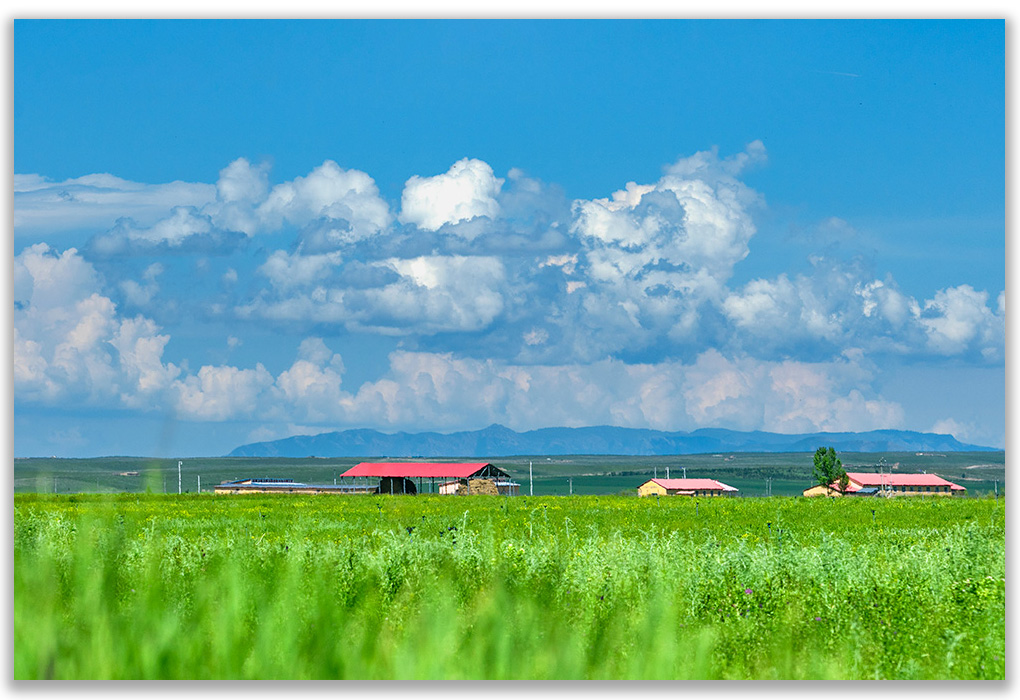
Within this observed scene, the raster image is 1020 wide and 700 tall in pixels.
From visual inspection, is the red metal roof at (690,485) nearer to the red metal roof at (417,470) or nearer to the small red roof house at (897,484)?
the small red roof house at (897,484)

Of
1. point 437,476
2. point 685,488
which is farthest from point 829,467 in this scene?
point 437,476

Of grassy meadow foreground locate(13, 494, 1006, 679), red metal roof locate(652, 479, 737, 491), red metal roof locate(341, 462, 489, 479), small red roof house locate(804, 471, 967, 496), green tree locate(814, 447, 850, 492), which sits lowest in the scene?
small red roof house locate(804, 471, 967, 496)

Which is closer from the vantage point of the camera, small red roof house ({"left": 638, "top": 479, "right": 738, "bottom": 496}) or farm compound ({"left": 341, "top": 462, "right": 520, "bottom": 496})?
farm compound ({"left": 341, "top": 462, "right": 520, "bottom": 496})

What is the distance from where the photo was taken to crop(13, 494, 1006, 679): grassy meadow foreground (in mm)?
7820

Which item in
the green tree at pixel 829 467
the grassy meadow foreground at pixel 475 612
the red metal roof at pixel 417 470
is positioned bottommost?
the green tree at pixel 829 467

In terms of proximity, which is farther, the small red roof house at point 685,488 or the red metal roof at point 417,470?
the small red roof house at point 685,488

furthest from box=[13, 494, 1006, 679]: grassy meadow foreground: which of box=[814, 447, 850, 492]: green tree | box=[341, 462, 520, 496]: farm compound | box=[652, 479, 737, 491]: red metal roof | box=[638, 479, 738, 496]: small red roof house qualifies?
box=[652, 479, 737, 491]: red metal roof

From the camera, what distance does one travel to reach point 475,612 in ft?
28.9

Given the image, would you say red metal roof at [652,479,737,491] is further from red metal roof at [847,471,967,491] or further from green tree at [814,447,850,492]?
red metal roof at [847,471,967,491]

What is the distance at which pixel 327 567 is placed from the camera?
10.6 metres

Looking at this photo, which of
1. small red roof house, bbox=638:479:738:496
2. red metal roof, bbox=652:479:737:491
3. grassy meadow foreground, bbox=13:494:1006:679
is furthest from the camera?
red metal roof, bbox=652:479:737:491

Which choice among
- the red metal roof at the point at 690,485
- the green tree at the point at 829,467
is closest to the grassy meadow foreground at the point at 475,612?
the green tree at the point at 829,467

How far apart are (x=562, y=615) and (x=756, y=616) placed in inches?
84.0

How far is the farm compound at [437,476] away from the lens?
295 ft
